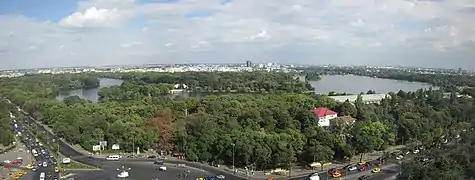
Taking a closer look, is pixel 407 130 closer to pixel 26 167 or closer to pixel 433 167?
pixel 433 167

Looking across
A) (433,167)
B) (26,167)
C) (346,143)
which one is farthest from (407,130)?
(26,167)

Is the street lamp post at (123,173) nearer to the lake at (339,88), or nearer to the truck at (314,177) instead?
the truck at (314,177)

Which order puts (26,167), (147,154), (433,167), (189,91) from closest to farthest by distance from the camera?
(433,167) → (26,167) → (147,154) → (189,91)

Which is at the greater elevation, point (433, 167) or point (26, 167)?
point (433, 167)

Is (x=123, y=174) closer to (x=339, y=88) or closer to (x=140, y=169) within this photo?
(x=140, y=169)

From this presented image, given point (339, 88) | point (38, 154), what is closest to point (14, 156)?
point (38, 154)

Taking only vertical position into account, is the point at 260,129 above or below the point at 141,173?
above

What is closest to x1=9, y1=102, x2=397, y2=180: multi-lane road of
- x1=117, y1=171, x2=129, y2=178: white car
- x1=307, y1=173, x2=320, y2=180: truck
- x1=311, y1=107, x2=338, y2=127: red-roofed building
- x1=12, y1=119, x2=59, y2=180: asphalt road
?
x1=12, y1=119, x2=59, y2=180: asphalt road
